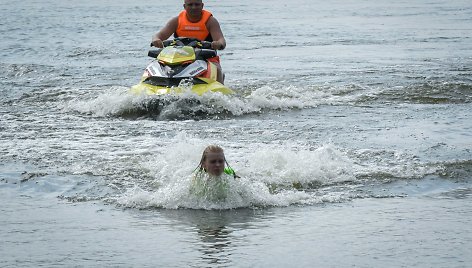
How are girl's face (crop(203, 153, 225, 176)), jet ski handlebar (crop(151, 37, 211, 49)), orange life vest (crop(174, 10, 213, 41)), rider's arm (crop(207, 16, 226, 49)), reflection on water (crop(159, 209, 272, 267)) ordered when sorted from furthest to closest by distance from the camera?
orange life vest (crop(174, 10, 213, 41)), rider's arm (crop(207, 16, 226, 49)), jet ski handlebar (crop(151, 37, 211, 49)), girl's face (crop(203, 153, 225, 176)), reflection on water (crop(159, 209, 272, 267))

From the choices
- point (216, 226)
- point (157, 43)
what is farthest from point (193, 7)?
point (216, 226)

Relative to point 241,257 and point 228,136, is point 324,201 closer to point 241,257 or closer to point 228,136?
point 241,257

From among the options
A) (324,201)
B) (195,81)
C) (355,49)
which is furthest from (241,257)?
(355,49)

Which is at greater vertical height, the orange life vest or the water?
the orange life vest

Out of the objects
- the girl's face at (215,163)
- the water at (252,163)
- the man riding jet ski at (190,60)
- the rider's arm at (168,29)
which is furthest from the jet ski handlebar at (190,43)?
the girl's face at (215,163)

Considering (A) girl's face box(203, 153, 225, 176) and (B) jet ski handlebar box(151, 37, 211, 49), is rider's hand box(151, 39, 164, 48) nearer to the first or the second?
(B) jet ski handlebar box(151, 37, 211, 49)

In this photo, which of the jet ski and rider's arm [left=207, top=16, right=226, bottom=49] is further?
rider's arm [left=207, top=16, right=226, bottom=49]

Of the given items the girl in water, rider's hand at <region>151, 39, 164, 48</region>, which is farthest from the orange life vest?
the girl in water

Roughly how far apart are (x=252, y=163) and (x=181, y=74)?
160 inches

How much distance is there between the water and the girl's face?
0.91 feet

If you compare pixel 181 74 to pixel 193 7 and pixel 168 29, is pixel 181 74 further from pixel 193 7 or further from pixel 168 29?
pixel 168 29

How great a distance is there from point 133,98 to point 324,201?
18.8 feet

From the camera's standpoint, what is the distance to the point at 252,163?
1010cm

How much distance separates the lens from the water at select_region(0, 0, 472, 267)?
7230 millimetres
